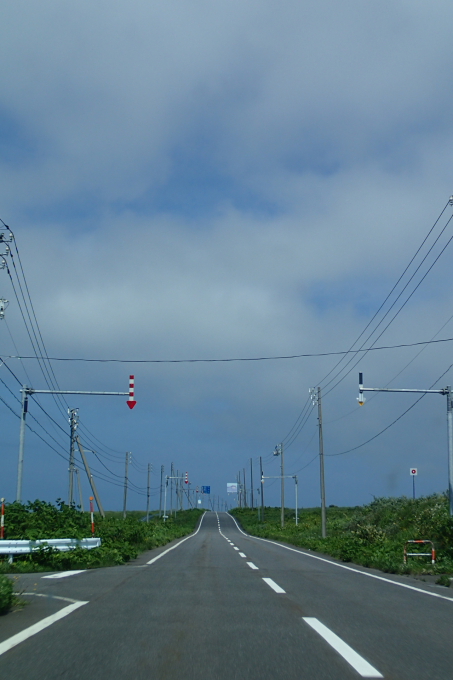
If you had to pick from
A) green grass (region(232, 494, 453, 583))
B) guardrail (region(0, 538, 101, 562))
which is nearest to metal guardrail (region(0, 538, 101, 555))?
guardrail (region(0, 538, 101, 562))

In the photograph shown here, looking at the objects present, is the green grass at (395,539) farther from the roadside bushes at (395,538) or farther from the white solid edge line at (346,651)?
the white solid edge line at (346,651)

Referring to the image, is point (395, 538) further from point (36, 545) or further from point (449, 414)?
point (36, 545)

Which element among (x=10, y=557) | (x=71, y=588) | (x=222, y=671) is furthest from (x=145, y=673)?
(x=10, y=557)

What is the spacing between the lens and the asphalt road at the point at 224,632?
6.05 metres

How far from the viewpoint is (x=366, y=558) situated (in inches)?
882

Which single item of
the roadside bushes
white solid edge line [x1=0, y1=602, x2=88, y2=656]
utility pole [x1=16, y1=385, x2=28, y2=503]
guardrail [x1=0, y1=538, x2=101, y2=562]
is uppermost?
utility pole [x1=16, y1=385, x2=28, y2=503]

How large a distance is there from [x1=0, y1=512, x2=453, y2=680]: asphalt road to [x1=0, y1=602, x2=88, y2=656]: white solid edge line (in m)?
0.01

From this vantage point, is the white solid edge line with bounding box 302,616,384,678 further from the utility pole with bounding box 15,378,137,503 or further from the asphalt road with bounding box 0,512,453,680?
the utility pole with bounding box 15,378,137,503

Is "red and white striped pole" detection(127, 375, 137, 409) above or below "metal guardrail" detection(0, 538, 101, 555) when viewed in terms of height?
above

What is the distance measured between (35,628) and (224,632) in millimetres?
2368

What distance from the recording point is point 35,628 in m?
7.96

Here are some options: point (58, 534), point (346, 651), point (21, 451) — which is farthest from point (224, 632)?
point (21, 451)

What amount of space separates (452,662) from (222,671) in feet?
8.16

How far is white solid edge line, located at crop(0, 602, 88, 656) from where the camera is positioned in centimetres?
695
